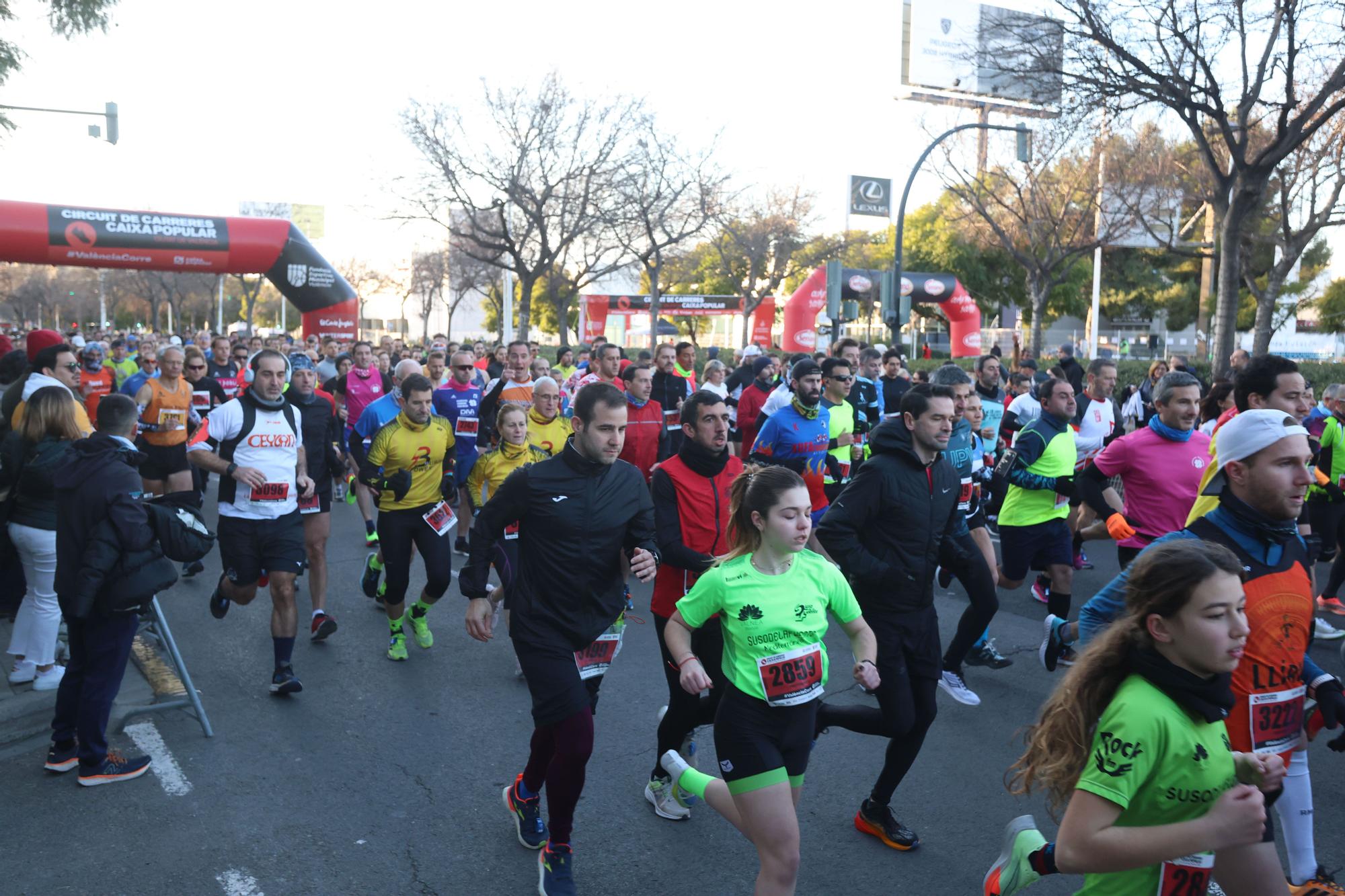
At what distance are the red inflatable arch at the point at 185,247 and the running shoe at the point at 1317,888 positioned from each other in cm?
2838

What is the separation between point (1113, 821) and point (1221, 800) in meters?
0.22

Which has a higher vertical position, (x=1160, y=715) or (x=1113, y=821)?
(x=1160, y=715)

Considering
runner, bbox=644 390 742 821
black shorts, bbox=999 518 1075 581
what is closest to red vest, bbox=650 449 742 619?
runner, bbox=644 390 742 821

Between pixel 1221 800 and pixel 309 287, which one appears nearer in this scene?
pixel 1221 800

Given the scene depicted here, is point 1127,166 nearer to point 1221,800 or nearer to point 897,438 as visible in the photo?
point 897,438

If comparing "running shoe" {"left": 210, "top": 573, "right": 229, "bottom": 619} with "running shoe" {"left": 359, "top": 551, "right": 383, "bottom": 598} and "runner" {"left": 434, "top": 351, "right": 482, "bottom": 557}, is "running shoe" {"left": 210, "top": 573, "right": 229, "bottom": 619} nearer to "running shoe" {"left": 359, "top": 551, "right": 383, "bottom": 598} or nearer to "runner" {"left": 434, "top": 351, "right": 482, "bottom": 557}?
"running shoe" {"left": 359, "top": 551, "right": 383, "bottom": 598}

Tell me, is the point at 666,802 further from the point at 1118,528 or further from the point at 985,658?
the point at 985,658

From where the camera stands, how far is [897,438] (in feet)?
14.6

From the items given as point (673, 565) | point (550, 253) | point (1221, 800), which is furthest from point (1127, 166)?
point (1221, 800)

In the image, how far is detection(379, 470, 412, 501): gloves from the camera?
6691 mm

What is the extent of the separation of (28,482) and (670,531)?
3.64m

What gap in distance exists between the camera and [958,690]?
610 cm

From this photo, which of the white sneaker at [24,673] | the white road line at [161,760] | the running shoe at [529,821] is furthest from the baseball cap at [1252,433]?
the white sneaker at [24,673]

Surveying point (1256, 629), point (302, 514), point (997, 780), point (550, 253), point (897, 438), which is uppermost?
point (550, 253)
